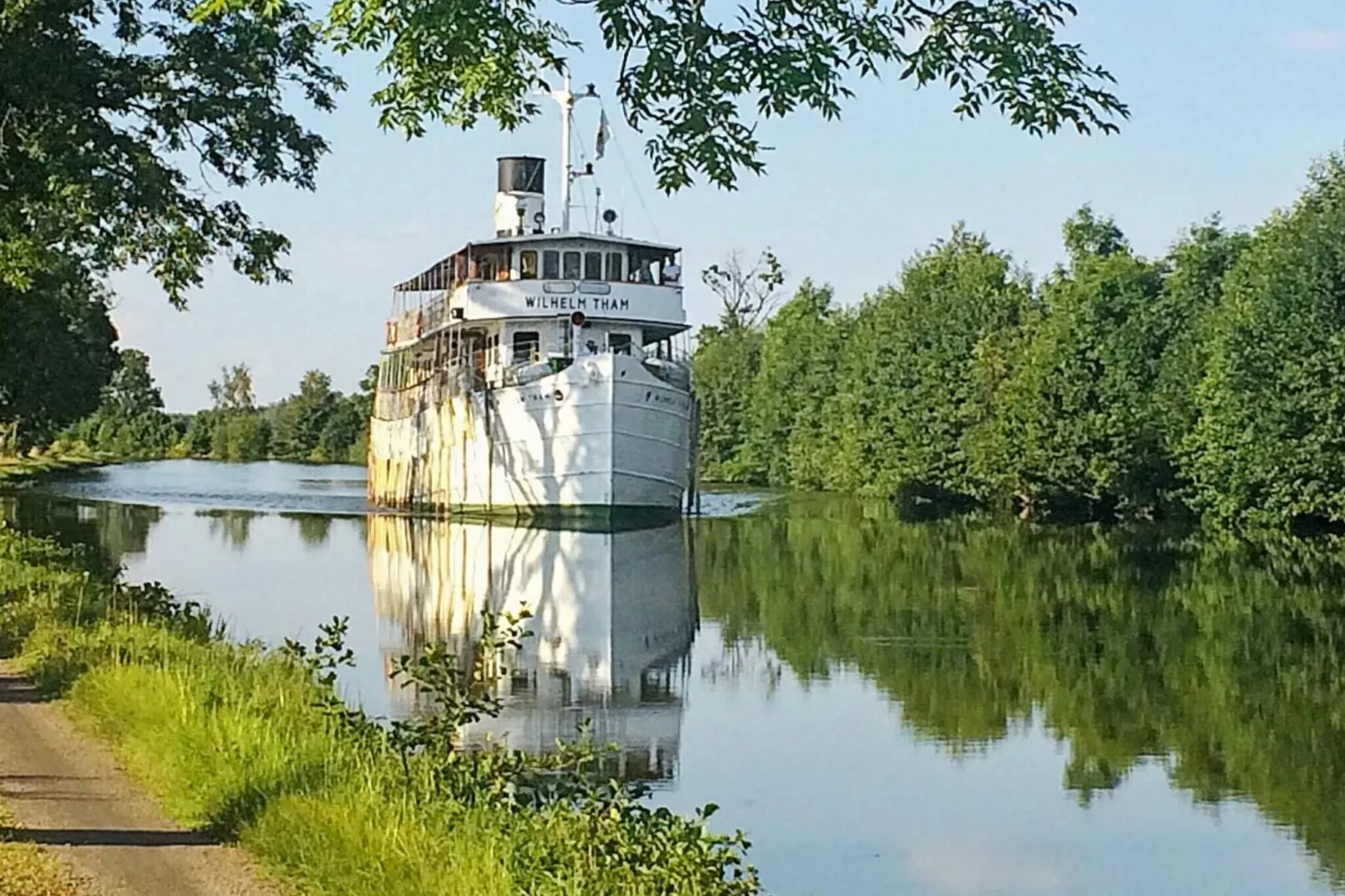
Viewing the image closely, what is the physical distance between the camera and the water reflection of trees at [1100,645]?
15.4m

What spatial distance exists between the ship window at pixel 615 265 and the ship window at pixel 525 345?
2372mm

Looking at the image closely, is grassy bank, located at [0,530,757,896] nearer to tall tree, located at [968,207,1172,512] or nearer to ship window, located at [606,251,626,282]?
ship window, located at [606,251,626,282]

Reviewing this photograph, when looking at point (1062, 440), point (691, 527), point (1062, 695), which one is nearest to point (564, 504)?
point (691, 527)

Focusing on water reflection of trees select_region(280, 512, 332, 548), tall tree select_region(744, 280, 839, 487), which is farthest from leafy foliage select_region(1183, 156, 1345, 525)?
tall tree select_region(744, 280, 839, 487)

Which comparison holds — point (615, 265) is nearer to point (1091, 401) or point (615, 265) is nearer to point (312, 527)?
point (312, 527)

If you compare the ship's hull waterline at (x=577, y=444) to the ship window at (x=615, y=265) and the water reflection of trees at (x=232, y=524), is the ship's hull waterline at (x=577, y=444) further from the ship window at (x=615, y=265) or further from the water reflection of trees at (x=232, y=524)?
the water reflection of trees at (x=232, y=524)

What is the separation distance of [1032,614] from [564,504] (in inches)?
771

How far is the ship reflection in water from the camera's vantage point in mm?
16016

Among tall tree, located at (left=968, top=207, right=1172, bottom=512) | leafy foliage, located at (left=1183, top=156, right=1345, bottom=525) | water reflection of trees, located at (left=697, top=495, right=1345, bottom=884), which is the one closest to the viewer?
water reflection of trees, located at (left=697, top=495, right=1345, bottom=884)

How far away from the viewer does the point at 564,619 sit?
2445 centimetres

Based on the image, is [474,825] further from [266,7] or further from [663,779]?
[663,779]

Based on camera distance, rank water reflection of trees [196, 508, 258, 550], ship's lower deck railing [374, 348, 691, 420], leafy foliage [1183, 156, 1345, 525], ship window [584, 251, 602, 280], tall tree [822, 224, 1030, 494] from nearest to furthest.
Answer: water reflection of trees [196, 508, 258, 550] < ship's lower deck railing [374, 348, 691, 420] < ship window [584, 251, 602, 280] < leafy foliage [1183, 156, 1345, 525] < tall tree [822, 224, 1030, 494]

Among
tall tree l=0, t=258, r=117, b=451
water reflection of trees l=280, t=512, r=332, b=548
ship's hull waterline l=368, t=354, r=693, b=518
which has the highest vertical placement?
tall tree l=0, t=258, r=117, b=451

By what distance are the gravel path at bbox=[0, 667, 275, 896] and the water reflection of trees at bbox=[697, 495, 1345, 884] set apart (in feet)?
22.3
